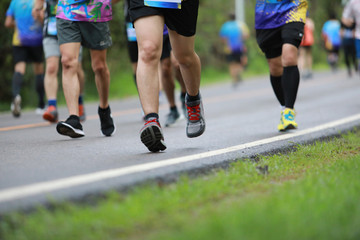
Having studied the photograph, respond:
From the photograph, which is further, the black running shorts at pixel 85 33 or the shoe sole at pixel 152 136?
the black running shorts at pixel 85 33

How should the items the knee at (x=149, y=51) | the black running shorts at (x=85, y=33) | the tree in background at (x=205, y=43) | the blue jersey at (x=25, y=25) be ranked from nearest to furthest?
the knee at (x=149, y=51), the black running shorts at (x=85, y=33), the blue jersey at (x=25, y=25), the tree in background at (x=205, y=43)

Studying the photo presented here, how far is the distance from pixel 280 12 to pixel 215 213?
356 centimetres

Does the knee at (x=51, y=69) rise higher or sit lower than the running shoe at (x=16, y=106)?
higher

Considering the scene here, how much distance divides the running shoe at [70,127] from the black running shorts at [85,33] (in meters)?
0.75

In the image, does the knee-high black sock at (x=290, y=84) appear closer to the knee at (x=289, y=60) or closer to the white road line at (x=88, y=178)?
the knee at (x=289, y=60)

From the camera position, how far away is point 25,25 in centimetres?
927

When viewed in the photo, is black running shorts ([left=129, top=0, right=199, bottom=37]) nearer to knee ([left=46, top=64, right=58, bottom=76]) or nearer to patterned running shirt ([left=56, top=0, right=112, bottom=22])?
patterned running shirt ([left=56, top=0, right=112, bottom=22])

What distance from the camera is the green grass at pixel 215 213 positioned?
246 centimetres

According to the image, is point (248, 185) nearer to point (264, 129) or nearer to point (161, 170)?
point (161, 170)

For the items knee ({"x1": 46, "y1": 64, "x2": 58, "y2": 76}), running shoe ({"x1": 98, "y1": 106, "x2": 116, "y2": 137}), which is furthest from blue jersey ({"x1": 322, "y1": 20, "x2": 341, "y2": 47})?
running shoe ({"x1": 98, "y1": 106, "x2": 116, "y2": 137})

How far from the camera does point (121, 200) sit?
9.78 ft

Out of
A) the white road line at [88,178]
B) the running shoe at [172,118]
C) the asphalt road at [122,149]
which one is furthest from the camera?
the running shoe at [172,118]

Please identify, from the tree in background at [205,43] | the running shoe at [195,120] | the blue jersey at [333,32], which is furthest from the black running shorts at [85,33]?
the blue jersey at [333,32]

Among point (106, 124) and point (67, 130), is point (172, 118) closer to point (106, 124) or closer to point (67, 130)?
point (106, 124)
